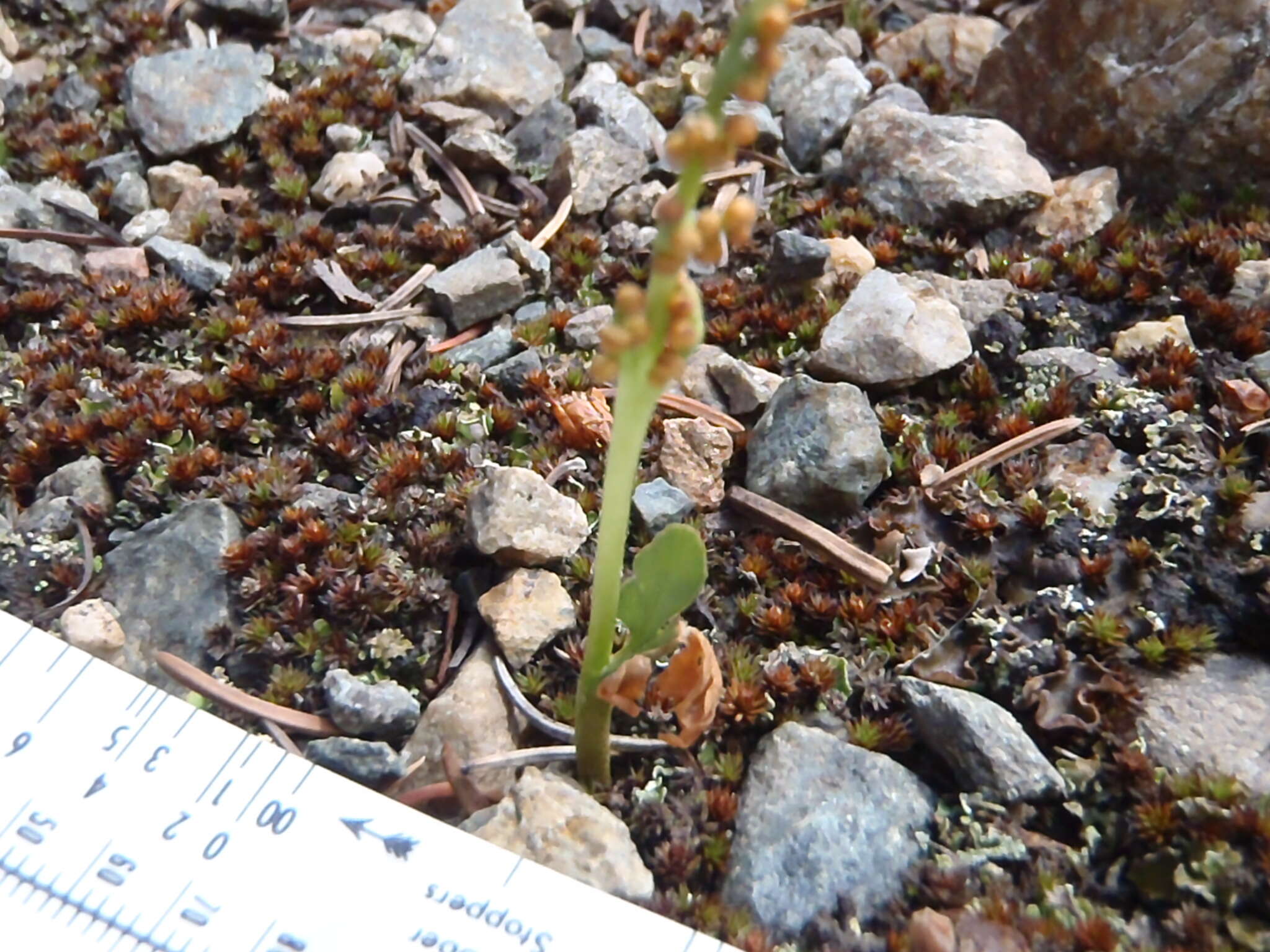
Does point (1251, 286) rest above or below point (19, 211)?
above

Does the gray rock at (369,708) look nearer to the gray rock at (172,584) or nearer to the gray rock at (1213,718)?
the gray rock at (172,584)

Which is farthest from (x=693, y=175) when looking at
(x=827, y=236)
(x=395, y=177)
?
(x=395, y=177)

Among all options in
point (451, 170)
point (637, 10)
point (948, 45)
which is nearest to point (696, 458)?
point (451, 170)

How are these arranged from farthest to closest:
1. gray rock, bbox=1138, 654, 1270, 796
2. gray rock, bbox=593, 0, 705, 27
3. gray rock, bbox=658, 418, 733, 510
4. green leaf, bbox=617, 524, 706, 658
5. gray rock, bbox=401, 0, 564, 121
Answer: gray rock, bbox=593, 0, 705, 27 → gray rock, bbox=401, 0, 564, 121 → gray rock, bbox=658, 418, 733, 510 → gray rock, bbox=1138, 654, 1270, 796 → green leaf, bbox=617, 524, 706, 658

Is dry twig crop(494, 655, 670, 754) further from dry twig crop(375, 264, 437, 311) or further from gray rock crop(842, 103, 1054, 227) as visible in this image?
gray rock crop(842, 103, 1054, 227)

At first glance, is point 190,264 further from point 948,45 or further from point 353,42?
point 948,45

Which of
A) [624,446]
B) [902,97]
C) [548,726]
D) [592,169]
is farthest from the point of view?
[902,97]

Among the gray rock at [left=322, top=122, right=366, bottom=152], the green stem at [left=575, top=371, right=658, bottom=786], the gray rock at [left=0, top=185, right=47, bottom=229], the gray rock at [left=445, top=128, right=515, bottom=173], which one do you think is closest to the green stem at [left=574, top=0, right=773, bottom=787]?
the green stem at [left=575, top=371, right=658, bottom=786]
